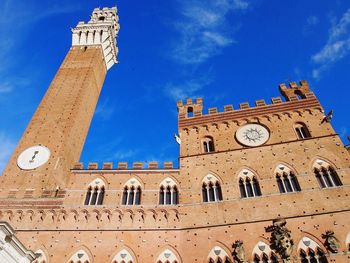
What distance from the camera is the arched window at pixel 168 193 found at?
14.9 m

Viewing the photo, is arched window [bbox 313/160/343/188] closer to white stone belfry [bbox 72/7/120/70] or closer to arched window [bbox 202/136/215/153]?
arched window [bbox 202/136/215/153]

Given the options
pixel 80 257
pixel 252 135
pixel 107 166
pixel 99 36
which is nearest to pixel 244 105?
pixel 252 135

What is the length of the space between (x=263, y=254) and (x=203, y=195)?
367cm

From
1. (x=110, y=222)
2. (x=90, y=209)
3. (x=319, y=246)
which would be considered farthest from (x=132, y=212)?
(x=319, y=246)

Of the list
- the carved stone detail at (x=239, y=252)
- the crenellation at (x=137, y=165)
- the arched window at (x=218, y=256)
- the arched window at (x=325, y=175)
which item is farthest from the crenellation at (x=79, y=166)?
the arched window at (x=325, y=175)

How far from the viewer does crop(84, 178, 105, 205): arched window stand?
15.0 m

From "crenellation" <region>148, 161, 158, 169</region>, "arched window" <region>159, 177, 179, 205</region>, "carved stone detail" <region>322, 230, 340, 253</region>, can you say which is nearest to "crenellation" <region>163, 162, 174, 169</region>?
"crenellation" <region>148, 161, 158, 169</region>

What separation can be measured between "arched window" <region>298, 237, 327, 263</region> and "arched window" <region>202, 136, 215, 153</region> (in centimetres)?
617

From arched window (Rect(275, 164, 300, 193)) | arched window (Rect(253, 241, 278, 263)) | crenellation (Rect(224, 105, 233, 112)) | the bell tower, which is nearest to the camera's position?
arched window (Rect(253, 241, 278, 263))

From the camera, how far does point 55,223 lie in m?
13.9

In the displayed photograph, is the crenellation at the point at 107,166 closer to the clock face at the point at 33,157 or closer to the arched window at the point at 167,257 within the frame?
the clock face at the point at 33,157

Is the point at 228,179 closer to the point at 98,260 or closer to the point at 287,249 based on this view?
the point at 287,249

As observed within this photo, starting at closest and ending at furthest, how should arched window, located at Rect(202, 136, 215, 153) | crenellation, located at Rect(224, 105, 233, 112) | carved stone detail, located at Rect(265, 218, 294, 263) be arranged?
carved stone detail, located at Rect(265, 218, 294, 263) < arched window, located at Rect(202, 136, 215, 153) < crenellation, located at Rect(224, 105, 233, 112)

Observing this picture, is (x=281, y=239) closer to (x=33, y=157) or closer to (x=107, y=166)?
(x=107, y=166)
